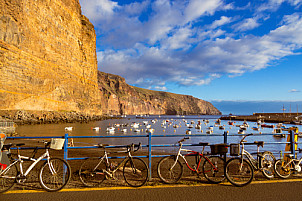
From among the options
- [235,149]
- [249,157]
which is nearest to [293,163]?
[249,157]

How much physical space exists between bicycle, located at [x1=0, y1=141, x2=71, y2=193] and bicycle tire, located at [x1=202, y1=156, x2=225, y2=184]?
12.1ft

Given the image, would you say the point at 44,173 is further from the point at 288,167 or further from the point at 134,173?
the point at 288,167

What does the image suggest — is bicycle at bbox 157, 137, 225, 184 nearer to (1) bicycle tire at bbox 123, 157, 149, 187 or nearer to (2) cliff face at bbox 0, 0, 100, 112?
(1) bicycle tire at bbox 123, 157, 149, 187

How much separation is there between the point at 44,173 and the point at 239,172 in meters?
5.17

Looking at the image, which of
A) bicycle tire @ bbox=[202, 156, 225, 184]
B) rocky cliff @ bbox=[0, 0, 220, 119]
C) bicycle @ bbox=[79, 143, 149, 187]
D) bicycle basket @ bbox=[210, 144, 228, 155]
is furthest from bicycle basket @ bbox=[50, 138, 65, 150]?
rocky cliff @ bbox=[0, 0, 220, 119]

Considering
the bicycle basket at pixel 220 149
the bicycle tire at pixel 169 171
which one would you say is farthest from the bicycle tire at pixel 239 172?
the bicycle tire at pixel 169 171

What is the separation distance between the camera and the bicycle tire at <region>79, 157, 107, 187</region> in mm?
5473

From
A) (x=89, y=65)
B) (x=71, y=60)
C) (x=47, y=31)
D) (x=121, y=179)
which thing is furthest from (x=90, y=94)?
(x=121, y=179)

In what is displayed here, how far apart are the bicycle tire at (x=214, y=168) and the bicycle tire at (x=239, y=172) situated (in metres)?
0.18

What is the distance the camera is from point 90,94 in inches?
Result: 3004

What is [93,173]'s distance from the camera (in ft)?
18.2

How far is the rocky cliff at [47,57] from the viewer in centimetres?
4359

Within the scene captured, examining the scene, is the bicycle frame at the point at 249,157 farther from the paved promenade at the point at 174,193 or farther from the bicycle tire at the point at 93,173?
the bicycle tire at the point at 93,173

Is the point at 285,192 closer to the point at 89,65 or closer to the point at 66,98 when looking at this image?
the point at 66,98
